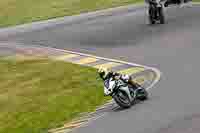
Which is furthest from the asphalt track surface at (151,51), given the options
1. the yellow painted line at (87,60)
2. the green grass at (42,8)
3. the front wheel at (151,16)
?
the green grass at (42,8)

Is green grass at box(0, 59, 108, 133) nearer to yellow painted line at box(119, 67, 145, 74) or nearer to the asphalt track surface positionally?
yellow painted line at box(119, 67, 145, 74)

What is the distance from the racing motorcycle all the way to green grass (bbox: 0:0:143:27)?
1366 cm

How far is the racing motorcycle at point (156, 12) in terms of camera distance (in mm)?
37741

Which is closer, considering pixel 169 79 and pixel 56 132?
pixel 56 132

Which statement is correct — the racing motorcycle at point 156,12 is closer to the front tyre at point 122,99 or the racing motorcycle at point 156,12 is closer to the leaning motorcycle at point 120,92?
the leaning motorcycle at point 120,92

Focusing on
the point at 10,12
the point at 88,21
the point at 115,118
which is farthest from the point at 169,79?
the point at 10,12

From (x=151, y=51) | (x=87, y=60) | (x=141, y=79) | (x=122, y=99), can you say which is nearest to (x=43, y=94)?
(x=141, y=79)

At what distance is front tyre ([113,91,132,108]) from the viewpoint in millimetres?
17844

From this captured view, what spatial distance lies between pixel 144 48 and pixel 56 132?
45.3ft

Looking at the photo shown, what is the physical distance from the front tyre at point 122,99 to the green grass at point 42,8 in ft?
104

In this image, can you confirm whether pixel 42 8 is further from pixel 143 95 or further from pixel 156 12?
pixel 143 95

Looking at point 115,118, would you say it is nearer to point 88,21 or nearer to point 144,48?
point 144,48

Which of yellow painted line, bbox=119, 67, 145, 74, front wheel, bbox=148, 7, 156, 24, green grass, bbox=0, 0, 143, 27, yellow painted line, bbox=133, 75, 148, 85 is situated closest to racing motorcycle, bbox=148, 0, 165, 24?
front wheel, bbox=148, 7, 156, 24

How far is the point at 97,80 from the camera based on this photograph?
23.9 metres
